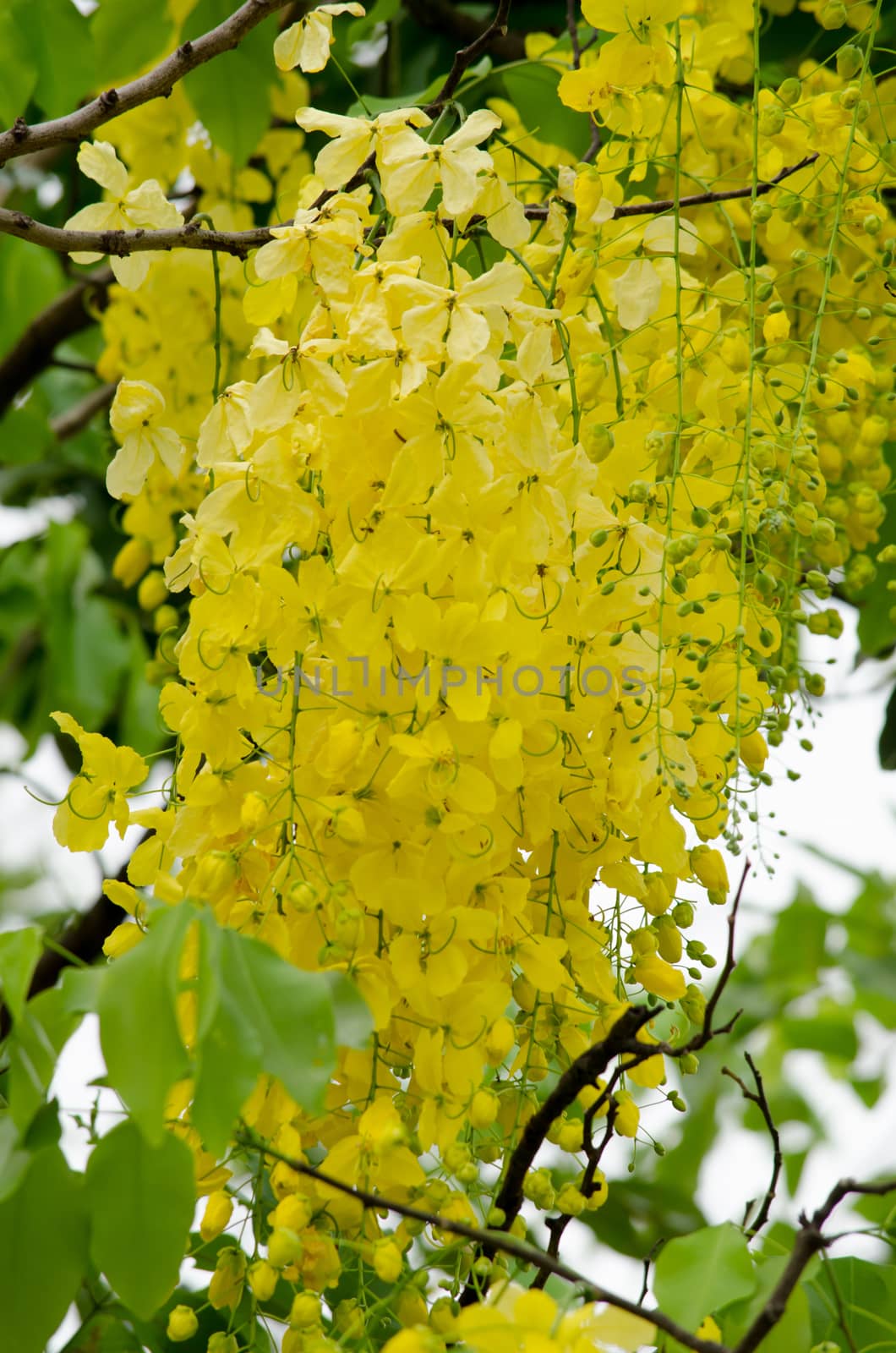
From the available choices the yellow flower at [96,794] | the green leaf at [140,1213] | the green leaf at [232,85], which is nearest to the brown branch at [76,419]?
the green leaf at [232,85]

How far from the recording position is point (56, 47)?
1.33m

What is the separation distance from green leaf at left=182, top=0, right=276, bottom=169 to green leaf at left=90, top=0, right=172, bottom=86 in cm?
3

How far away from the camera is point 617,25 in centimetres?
98

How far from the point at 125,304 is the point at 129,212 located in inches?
20.7

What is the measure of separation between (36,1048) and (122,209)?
0.63 metres

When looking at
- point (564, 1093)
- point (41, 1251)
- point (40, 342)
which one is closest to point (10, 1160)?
point (41, 1251)

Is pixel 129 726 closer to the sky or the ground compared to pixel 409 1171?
closer to the ground

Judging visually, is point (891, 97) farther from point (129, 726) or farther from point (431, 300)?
point (129, 726)

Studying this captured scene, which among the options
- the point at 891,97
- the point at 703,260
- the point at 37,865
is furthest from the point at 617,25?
the point at 37,865

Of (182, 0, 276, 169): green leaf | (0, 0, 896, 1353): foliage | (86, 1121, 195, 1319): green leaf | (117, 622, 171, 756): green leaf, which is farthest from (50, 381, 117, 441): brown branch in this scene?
(86, 1121, 195, 1319): green leaf

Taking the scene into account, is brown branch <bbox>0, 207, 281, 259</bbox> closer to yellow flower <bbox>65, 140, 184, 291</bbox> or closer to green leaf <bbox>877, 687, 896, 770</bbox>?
yellow flower <bbox>65, 140, 184, 291</bbox>

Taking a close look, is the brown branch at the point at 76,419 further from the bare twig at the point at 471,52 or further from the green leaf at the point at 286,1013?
the green leaf at the point at 286,1013

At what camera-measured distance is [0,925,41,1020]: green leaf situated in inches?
27.2

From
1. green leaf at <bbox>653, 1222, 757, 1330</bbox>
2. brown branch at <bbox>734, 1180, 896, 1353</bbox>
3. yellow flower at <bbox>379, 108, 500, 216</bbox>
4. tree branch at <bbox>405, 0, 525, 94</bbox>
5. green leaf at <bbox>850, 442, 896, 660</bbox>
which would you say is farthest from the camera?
tree branch at <bbox>405, 0, 525, 94</bbox>
